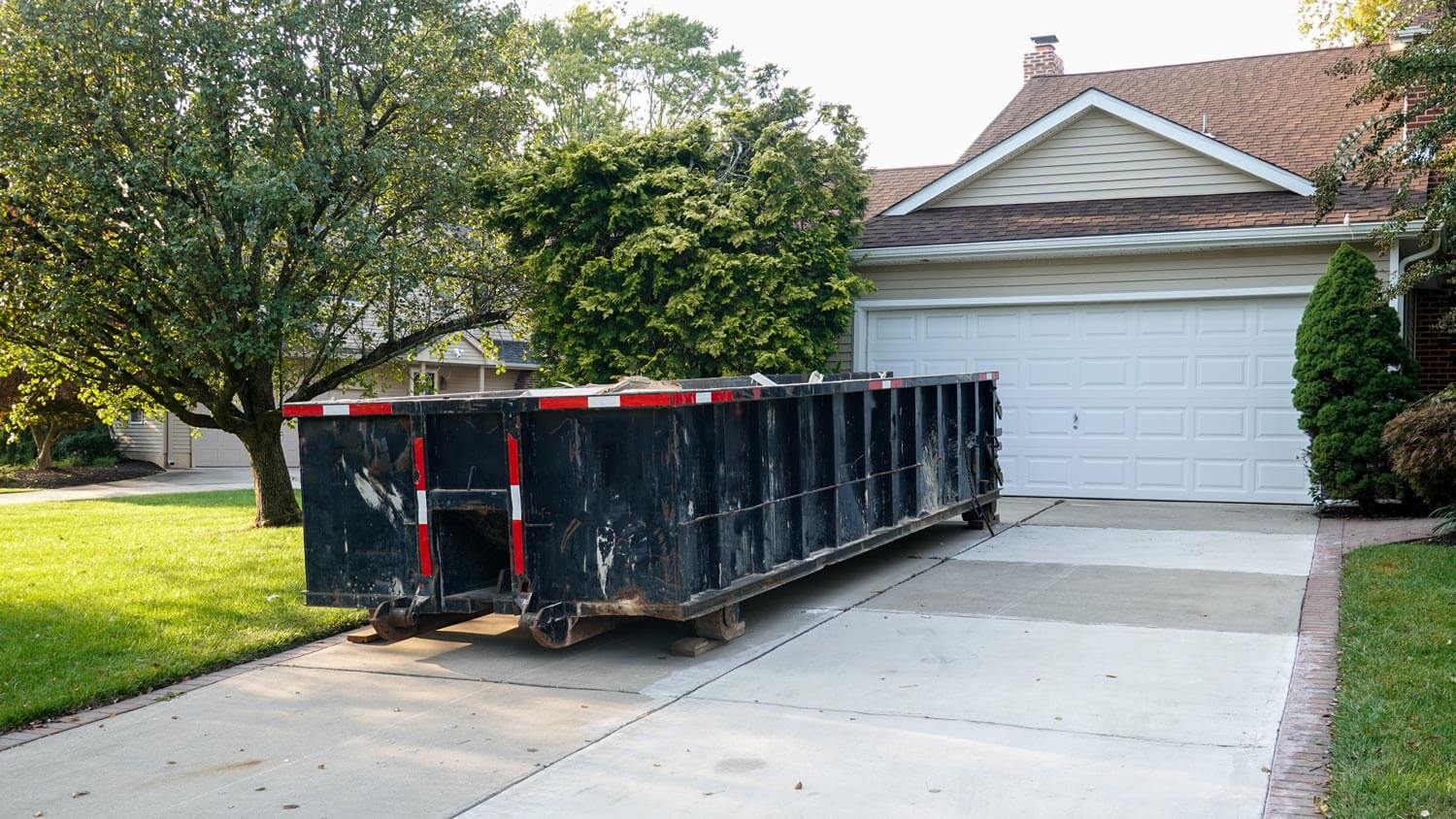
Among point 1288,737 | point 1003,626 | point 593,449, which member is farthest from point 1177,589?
point 593,449

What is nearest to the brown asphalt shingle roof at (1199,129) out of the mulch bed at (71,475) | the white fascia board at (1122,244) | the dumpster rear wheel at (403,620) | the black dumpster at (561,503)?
the white fascia board at (1122,244)

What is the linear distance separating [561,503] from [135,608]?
3.77 metres

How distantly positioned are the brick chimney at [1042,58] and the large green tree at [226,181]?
11.3 m

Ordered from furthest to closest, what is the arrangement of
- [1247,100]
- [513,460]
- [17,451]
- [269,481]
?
[17,451] → [1247,100] → [269,481] → [513,460]

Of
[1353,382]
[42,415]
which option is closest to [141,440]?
[42,415]

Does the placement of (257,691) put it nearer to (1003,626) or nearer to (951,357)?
(1003,626)

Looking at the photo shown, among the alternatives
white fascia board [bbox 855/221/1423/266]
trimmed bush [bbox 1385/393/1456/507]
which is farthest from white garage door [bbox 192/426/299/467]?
trimmed bush [bbox 1385/393/1456/507]

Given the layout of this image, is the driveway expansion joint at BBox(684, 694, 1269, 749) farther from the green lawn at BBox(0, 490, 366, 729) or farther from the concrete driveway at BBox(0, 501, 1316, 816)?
the green lawn at BBox(0, 490, 366, 729)

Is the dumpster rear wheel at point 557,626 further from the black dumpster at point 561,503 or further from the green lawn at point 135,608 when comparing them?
the green lawn at point 135,608

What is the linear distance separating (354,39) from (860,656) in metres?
8.94

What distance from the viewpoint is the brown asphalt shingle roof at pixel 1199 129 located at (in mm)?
14188

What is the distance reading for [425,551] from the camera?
7.19 meters

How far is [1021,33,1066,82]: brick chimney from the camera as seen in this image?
21875 mm

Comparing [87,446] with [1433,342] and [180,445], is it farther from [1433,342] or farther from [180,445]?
[1433,342]
